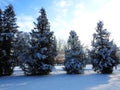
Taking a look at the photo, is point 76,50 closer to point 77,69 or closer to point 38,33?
point 77,69

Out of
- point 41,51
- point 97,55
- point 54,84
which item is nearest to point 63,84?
point 54,84

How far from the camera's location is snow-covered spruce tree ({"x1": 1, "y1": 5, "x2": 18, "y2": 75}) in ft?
85.6

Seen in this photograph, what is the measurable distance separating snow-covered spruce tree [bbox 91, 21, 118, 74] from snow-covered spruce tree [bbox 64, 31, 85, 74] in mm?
1596

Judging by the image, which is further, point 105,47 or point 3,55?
point 105,47

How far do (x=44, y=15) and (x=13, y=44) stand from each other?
5.45m

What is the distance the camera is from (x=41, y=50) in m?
25.7

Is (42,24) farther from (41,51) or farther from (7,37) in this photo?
(7,37)

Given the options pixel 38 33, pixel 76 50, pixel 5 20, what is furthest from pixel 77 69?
pixel 5 20

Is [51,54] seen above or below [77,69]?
above

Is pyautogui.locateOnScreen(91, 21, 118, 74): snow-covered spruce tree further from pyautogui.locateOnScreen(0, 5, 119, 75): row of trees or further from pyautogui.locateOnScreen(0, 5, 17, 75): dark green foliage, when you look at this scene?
pyautogui.locateOnScreen(0, 5, 17, 75): dark green foliage

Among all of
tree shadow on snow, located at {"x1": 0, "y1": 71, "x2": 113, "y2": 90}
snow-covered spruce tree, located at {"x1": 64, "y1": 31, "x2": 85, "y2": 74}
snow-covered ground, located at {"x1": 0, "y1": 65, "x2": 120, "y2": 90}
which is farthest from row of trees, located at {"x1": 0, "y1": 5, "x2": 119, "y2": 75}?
tree shadow on snow, located at {"x1": 0, "y1": 71, "x2": 113, "y2": 90}

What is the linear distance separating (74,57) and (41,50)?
4811mm

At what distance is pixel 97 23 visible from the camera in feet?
92.4

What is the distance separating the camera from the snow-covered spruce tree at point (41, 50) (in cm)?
2533
